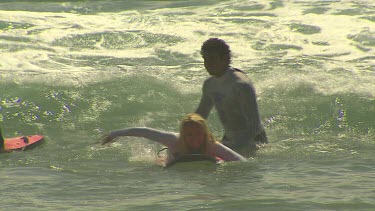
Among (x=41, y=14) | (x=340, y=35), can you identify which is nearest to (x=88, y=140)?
(x=340, y=35)

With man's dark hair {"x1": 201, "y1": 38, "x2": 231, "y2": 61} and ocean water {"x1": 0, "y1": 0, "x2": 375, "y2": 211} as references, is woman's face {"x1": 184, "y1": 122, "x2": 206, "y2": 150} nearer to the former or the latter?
ocean water {"x1": 0, "y1": 0, "x2": 375, "y2": 211}

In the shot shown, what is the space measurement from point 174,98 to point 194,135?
4942 mm

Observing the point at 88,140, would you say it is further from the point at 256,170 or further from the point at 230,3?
the point at 230,3

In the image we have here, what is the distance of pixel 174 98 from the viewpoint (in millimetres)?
12938

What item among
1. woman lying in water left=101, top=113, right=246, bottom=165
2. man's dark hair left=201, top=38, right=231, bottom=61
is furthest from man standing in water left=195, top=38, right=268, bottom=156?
woman lying in water left=101, top=113, right=246, bottom=165

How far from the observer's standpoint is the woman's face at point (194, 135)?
26.2 feet

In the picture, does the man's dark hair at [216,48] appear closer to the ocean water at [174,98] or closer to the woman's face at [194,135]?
the woman's face at [194,135]

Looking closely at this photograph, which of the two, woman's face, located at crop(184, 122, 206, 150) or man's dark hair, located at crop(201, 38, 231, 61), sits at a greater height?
man's dark hair, located at crop(201, 38, 231, 61)

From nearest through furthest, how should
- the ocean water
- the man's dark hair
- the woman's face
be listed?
the ocean water < the woman's face < the man's dark hair

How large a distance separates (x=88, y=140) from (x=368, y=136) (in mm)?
3322

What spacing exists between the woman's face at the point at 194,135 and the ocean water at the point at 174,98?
0.22 meters

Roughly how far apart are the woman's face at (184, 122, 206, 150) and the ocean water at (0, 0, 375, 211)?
0.22 metres

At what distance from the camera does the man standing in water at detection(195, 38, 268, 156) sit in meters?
8.48

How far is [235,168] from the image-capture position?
26.1 ft
